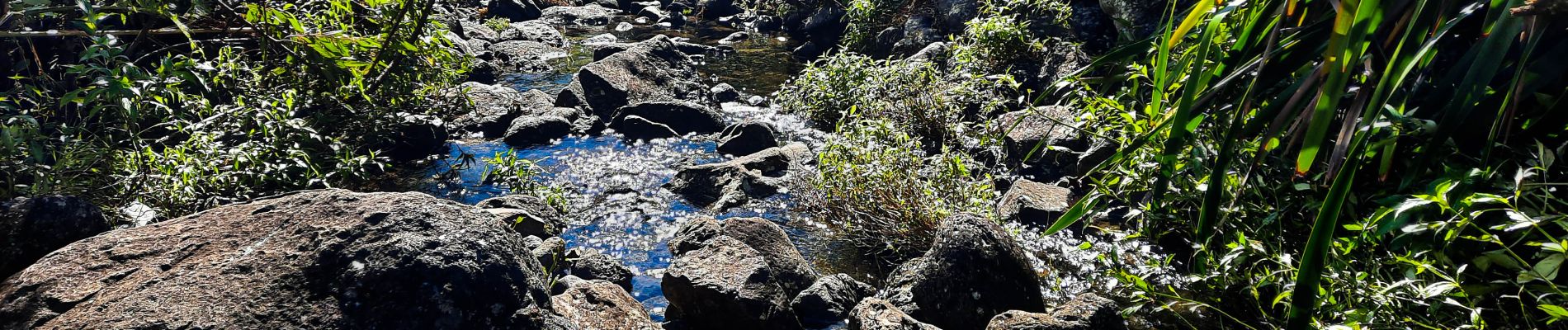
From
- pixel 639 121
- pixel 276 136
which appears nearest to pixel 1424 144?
pixel 276 136

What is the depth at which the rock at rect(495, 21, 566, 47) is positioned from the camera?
18641 mm

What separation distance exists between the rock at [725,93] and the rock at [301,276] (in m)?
9.54

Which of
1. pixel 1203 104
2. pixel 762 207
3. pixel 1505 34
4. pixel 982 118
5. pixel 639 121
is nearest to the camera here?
pixel 1505 34

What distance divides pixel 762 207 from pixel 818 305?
2.64 meters

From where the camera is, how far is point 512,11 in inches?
895

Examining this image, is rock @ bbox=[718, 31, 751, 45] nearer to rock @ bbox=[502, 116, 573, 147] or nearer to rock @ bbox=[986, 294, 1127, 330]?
rock @ bbox=[502, 116, 573, 147]

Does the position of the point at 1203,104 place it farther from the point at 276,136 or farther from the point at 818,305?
the point at 276,136

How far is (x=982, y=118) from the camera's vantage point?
9.29m

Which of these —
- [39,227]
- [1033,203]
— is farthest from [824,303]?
[39,227]

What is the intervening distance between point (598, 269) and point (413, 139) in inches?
181

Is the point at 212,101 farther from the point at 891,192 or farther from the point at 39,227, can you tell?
the point at 891,192

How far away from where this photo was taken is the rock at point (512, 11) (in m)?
22.6

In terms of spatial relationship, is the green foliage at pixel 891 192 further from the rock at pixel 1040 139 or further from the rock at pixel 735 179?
the rock at pixel 735 179

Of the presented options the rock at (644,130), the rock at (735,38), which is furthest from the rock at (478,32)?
the rock at (644,130)
